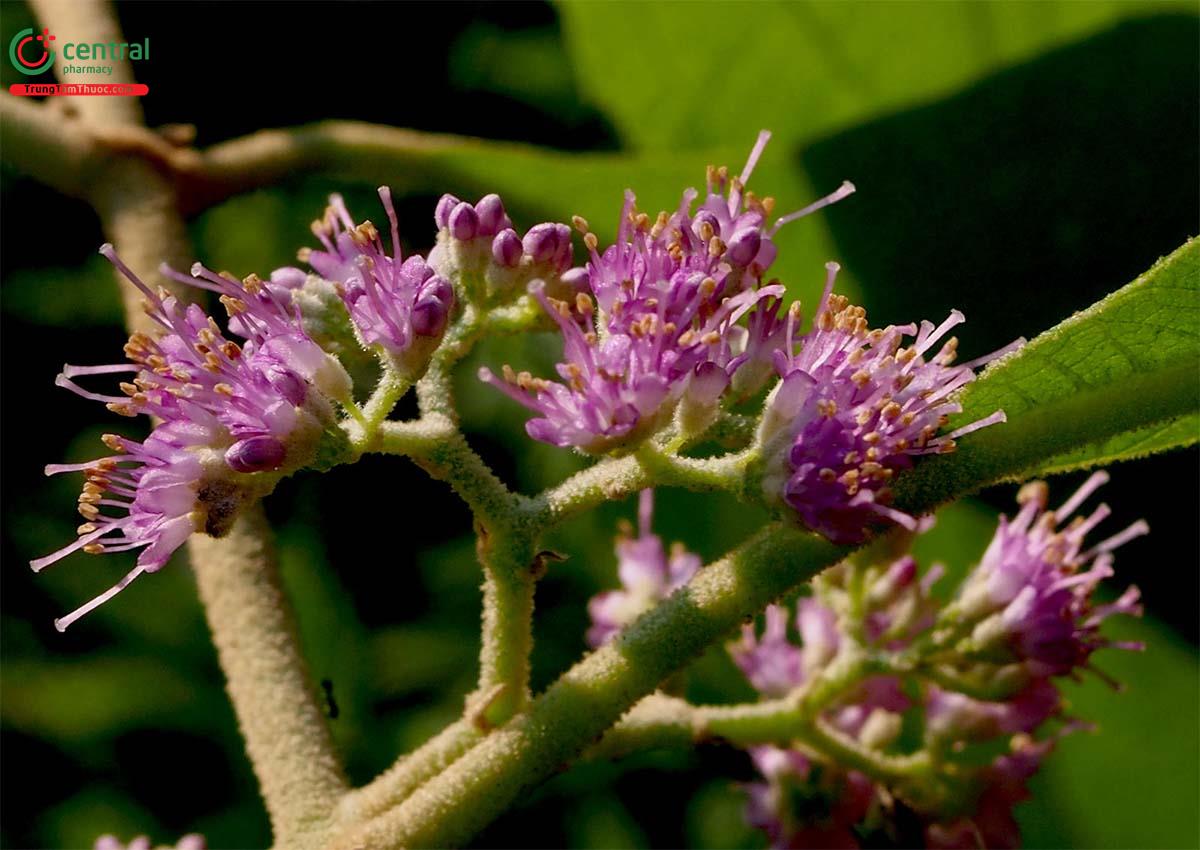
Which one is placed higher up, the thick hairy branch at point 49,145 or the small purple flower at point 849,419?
the thick hairy branch at point 49,145

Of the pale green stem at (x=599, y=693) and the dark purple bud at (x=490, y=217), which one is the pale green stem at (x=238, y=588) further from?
the dark purple bud at (x=490, y=217)

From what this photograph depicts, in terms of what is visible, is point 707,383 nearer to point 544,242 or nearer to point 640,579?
point 544,242

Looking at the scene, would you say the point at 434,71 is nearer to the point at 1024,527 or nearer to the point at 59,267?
the point at 59,267

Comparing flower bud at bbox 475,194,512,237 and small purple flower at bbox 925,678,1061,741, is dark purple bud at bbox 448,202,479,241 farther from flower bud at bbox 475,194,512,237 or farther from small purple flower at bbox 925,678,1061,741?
small purple flower at bbox 925,678,1061,741

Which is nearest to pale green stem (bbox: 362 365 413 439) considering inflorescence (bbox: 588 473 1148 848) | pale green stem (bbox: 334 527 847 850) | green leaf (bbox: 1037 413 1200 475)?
pale green stem (bbox: 334 527 847 850)

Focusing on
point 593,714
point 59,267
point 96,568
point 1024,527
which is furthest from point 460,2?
point 593,714

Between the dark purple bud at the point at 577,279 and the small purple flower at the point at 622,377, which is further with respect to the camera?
the dark purple bud at the point at 577,279

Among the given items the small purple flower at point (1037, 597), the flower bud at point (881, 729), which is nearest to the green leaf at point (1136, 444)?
the small purple flower at point (1037, 597)
